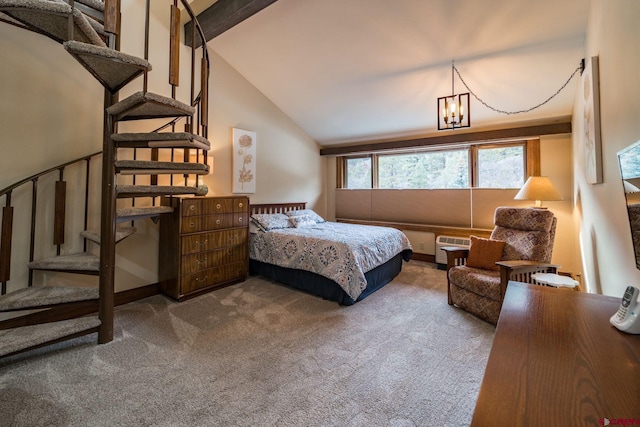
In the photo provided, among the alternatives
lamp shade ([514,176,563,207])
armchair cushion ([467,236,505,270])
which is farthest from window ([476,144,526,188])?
armchair cushion ([467,236,505,270])

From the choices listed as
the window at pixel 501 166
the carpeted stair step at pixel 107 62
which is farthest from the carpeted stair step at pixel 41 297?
the window at pixel 501 166

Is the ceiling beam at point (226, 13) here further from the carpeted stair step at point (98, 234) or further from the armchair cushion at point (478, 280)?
the armchair cushion at point (478, 280)

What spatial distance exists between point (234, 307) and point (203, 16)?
3452 mm

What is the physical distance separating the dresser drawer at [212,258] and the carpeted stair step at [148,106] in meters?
1.64

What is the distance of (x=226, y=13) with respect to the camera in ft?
10.1

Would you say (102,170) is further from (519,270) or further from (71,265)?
(519,270)

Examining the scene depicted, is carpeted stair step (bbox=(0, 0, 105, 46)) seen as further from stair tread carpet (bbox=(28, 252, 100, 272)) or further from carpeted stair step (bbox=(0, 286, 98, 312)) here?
carpeted stair step (bbox=(0, 286, 98, 312))

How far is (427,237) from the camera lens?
16.4 feet

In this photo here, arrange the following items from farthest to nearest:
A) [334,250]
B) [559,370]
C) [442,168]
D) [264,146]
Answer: [442,168] < [264,146] < [334,250] < [559,370]

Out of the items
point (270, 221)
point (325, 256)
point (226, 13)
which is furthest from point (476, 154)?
point (226, 13)

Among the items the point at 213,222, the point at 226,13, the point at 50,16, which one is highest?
the point at 226,13

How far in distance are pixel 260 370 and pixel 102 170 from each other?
6.99 feet

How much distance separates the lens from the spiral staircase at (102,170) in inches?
69.6

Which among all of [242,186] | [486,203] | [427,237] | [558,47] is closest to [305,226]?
[242,186]
